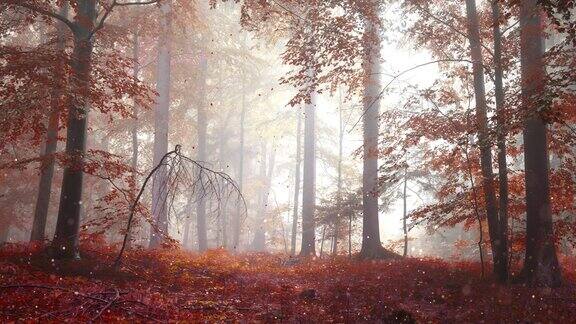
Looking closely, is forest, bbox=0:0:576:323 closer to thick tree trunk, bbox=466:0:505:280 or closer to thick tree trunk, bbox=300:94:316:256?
thick tree trunk, bbox=466:0:505:280

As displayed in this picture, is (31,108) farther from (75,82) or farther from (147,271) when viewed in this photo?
(147,271)

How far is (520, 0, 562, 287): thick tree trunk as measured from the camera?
9.84 m

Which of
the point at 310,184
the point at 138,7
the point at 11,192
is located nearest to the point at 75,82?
the point at 138,7

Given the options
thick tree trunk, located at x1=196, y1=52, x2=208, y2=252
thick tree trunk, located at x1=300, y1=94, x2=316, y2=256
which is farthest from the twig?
thick tree trunk, located at x1=196, y1=52, x2=208, y2=252

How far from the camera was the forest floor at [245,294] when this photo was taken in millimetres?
7195

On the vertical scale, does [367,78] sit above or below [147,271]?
above

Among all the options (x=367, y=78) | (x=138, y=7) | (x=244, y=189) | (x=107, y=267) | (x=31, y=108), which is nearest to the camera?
(x=31, y=108)

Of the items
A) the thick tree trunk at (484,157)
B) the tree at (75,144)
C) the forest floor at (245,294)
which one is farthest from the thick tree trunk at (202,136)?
the thick tree trunk at (484,157)

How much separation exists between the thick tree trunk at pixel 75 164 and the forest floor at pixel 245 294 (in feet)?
1.65

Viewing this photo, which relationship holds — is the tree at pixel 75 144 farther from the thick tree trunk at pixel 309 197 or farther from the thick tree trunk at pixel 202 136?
the thick tree trunk at pixel 202 136

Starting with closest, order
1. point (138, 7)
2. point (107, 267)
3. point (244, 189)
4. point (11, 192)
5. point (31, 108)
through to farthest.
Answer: point (31, 108), point (107, 267), point (138, 7), point (11, 192), point (244, 189)

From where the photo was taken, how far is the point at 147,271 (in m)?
10.3

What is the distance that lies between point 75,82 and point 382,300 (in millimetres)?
7907

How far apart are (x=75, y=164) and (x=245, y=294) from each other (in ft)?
15.3
